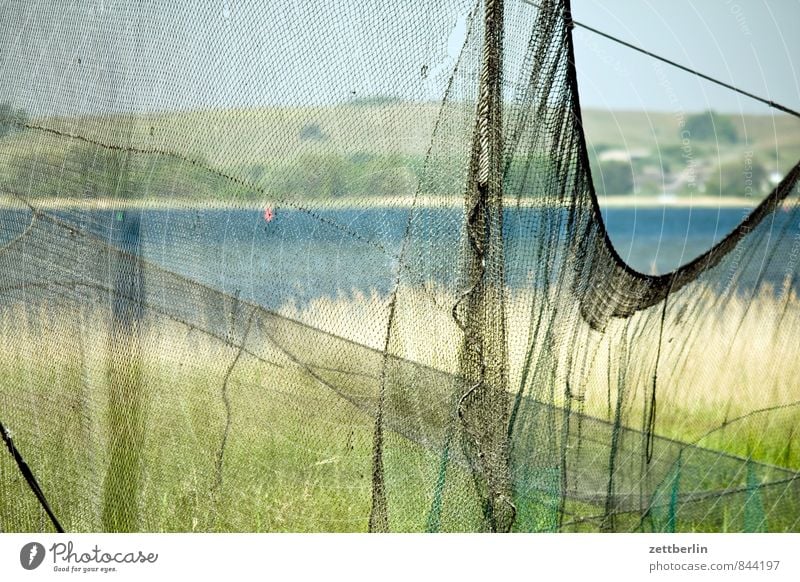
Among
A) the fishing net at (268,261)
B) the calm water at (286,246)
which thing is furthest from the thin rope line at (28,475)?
the calm water at (286,246)

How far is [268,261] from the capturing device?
277cm

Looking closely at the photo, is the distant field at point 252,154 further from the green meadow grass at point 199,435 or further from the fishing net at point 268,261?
the green meadow grass at point 199,435

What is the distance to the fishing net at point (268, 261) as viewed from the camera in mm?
2758

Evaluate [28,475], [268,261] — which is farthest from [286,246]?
[28,475]

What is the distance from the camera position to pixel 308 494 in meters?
2.86

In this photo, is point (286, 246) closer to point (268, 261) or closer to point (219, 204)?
point (268, 261)

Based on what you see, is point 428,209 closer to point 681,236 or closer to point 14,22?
point 14,22

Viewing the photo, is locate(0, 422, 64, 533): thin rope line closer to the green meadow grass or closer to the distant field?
the green meadow grass

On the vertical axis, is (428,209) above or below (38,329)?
above

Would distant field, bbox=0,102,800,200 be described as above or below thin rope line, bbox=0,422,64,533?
above

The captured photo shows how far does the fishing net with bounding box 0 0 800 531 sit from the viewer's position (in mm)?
2758

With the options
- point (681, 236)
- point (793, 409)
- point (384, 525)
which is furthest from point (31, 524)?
point (681, 236)

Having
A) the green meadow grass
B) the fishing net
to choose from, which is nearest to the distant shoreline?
the fishing net
